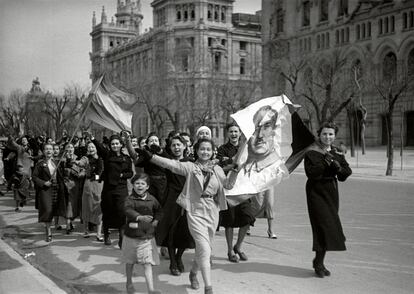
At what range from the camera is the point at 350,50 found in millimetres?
50938

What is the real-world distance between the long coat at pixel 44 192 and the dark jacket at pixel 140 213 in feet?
12.4

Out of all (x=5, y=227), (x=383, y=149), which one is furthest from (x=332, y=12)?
(x=5, y=227)

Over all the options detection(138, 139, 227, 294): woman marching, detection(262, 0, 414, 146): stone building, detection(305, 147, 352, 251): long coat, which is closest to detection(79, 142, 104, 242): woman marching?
detection(138, 139, 227, 294): woman marching

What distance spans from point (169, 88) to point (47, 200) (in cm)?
3917

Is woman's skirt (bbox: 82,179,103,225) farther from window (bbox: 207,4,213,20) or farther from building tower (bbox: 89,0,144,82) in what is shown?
building tower (bbox: 89,0,144,82)

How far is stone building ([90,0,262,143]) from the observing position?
46.4 meters

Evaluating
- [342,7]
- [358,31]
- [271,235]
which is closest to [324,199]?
[271,235]

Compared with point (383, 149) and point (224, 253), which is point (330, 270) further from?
point (383, 149)

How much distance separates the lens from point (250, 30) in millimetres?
95188

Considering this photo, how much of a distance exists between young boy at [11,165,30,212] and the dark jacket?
27.1ft

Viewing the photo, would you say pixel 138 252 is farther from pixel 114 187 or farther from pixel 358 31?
pixel 358 31

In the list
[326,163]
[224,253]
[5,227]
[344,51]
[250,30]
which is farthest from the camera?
[250,30]

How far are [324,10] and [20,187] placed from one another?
1958 inches

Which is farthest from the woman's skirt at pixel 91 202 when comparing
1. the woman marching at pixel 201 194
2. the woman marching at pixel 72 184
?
the woman marching at pixel 201 194
